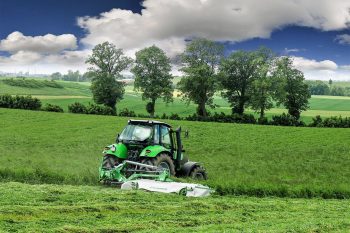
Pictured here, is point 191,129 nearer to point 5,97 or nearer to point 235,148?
point 235,148

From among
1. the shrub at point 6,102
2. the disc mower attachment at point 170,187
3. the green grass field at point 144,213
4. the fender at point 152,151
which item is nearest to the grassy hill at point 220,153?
the disc mower attachment at point 170,187

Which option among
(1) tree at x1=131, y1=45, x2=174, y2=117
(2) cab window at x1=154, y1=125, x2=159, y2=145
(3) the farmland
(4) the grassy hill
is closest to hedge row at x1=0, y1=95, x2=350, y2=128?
(4) the grassy hill

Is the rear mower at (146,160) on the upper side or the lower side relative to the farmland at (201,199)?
upper

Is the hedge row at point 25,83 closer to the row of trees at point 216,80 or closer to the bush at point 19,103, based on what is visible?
the row of trees at point 216,80

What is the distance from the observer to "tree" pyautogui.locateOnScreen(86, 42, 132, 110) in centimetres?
7969

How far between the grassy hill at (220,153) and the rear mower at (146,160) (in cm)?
116

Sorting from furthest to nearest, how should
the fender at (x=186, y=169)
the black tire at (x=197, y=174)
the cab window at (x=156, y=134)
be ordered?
1. the black tire at (x=197, y=174)
2. the fender at (x=186, y=169)
3. the cab window at (x=156, y=134)

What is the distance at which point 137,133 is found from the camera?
1623 cm

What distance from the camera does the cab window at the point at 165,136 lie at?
16344 mm

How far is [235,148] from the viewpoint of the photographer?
3584 centimetres

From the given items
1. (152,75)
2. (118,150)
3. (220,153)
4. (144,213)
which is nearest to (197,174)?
(118,150)

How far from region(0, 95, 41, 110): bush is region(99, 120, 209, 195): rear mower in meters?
50.1

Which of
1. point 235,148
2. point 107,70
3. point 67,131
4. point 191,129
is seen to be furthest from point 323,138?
point 107,70

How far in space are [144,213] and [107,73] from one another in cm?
7450
